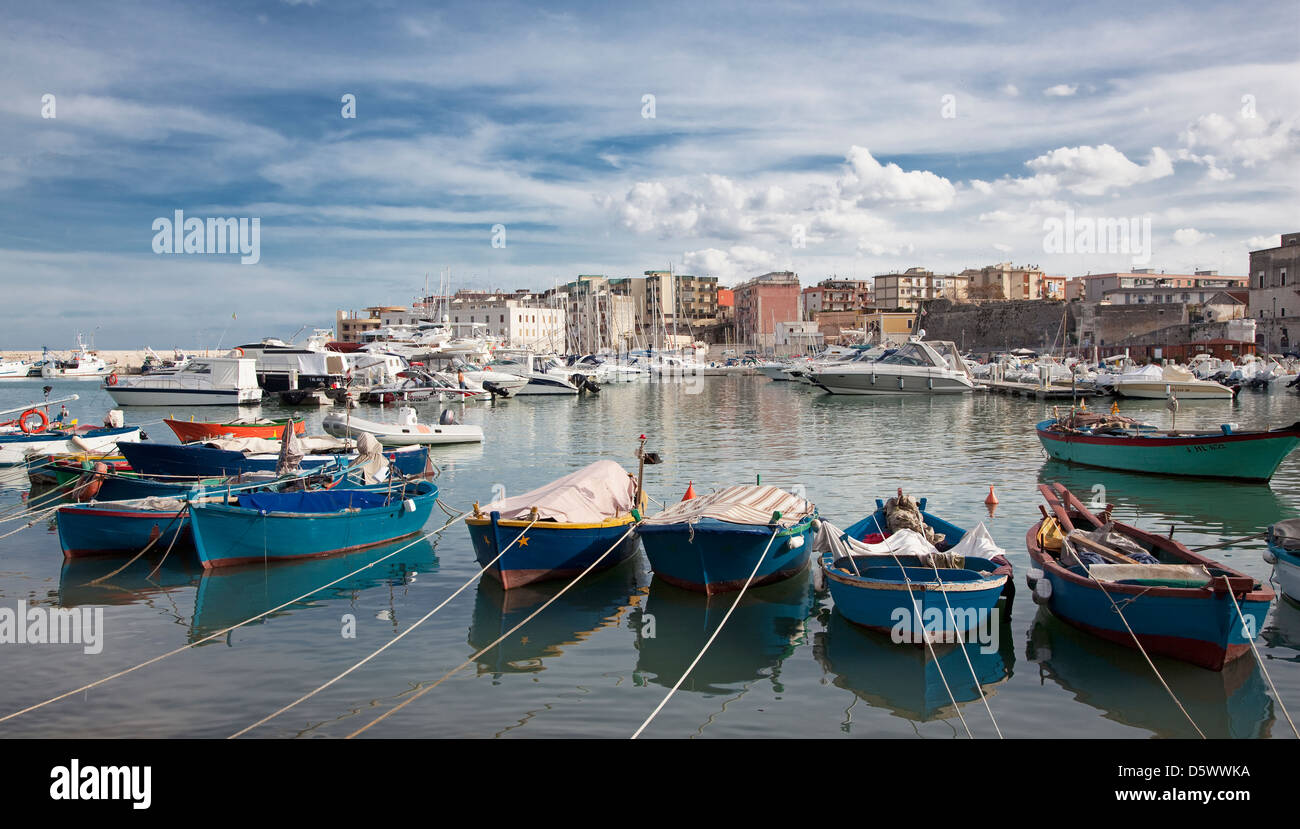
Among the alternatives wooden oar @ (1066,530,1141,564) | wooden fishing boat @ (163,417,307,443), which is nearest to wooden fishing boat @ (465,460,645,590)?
wooden oar @ (1066,530,1141,564)

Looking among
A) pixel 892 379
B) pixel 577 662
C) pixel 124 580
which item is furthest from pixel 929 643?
pixel 892 379

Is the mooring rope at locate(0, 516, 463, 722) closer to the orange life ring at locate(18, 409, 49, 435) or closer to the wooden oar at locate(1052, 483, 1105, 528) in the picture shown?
the wooden oar at locate(1052, 483, 1105, 528)

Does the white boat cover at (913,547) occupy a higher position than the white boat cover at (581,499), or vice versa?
the white boat cover at (581,499)

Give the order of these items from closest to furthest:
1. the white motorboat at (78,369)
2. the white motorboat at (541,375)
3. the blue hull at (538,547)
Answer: the blue hull at (538,547) → the white motorboat at (541,375) → the white motorboat at (78,369)

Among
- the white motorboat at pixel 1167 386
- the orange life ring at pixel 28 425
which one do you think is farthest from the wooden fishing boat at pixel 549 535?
the white motorboat at pixel 1167 386

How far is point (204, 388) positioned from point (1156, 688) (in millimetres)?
56604

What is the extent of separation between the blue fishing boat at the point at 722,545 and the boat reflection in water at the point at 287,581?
4459mm

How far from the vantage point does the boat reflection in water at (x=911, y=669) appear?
9227 mm

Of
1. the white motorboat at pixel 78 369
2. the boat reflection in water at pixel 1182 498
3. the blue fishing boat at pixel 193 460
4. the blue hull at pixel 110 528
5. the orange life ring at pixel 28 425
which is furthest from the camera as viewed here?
the white motorboat at pixel 78 369

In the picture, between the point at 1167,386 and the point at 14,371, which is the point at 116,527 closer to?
the point at 1167,386

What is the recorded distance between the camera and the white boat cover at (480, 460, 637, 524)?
13.9 metres

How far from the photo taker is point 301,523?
1505 cm

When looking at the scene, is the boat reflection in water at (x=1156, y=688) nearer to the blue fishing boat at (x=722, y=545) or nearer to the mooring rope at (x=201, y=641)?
the blue fishing boat at (x=722, y=545)
